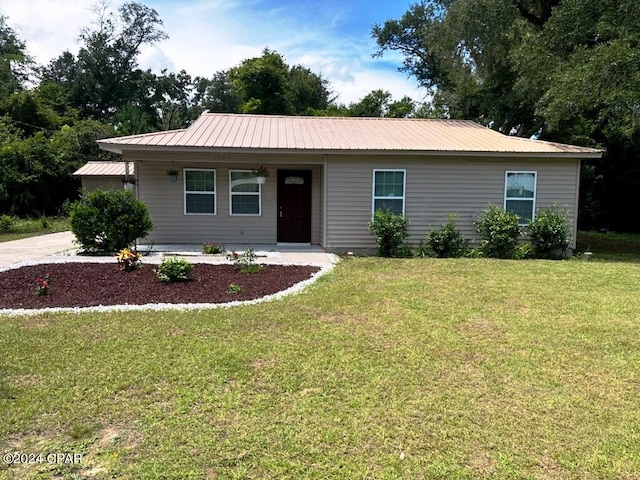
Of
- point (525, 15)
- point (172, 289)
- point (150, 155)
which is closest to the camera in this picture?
point (172, 289)

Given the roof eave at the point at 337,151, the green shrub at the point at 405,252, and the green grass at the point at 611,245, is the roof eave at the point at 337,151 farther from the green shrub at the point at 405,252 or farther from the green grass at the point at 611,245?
the green grass at the point at 611,245

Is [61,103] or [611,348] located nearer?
[611,348]

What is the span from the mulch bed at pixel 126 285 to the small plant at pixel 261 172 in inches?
142

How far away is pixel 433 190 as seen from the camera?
11.0 metres

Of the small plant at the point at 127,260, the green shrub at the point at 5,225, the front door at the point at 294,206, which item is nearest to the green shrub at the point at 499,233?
the front door at the point at 294,206

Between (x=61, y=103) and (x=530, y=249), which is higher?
(x=61, y=103)

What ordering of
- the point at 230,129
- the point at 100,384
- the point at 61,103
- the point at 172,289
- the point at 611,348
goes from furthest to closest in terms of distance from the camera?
the point at 61,103 → the point at 230,129 → the point at 172,289 → the point at 611,348 → the point at 100,384

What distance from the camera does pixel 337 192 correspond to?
10703 mm

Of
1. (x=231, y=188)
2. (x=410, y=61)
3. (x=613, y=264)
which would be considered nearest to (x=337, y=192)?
(x=231, y=188)

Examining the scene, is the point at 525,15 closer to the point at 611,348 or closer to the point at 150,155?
the point at 150,155

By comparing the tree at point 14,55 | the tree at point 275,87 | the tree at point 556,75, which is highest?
the tree at point 14,55

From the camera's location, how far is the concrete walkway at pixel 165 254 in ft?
29.3

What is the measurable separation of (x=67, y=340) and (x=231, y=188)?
7.50 m

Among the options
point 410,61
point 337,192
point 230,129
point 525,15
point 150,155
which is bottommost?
point 337,192
